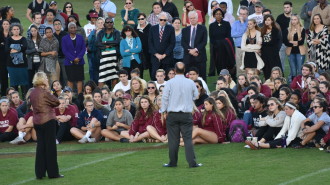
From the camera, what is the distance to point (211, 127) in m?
19.5

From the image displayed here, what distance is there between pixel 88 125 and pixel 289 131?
14.9 ft

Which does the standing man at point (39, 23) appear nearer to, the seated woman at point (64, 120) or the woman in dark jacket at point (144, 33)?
the woman in dark jacket at point (144, 33)

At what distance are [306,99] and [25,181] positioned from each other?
22.7ft

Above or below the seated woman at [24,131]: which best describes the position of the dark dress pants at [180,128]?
above

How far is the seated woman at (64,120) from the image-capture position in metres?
20.7

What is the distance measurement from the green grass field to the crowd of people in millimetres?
495

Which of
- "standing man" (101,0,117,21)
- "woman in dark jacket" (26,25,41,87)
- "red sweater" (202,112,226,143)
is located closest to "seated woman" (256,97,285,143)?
"red sweater" (202,112,226,143)

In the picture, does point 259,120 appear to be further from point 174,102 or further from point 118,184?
point 118,184

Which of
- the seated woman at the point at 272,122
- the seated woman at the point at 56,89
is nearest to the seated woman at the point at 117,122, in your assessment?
the seated woman at the point at 56,89

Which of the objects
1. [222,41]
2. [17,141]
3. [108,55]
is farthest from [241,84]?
[17,141]

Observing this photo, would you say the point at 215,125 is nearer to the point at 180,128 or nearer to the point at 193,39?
the point at 180,128

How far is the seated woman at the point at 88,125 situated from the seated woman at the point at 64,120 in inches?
6.9

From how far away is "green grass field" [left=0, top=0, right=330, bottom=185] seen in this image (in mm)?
15969

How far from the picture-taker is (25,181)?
16344 mm
